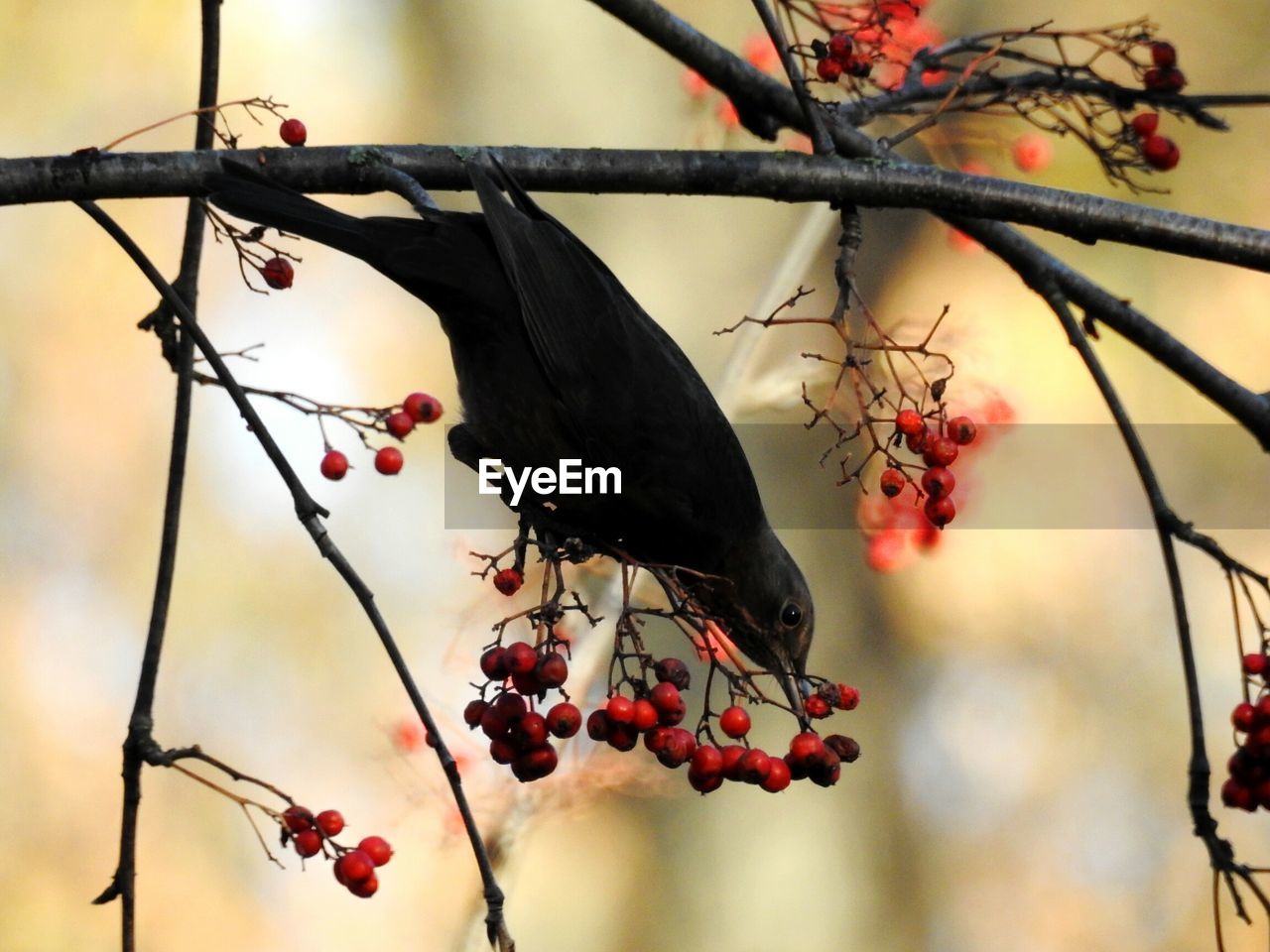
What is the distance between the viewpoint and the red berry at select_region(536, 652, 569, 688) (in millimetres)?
1912

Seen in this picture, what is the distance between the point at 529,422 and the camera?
2.90 meters

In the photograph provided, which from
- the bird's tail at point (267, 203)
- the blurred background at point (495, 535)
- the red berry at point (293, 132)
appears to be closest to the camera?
the bird's tail at point (267, 203)

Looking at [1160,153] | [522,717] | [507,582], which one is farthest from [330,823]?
[1160,153]

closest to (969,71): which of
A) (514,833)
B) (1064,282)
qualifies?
(1064,282)

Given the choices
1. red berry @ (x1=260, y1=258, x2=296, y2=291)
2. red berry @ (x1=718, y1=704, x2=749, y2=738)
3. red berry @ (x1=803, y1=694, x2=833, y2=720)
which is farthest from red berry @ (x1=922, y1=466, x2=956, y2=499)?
red berry @ (x1=260, y1=258, x2=296, y2=291)

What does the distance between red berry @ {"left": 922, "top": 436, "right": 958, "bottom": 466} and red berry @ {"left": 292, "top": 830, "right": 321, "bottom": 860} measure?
1.21m

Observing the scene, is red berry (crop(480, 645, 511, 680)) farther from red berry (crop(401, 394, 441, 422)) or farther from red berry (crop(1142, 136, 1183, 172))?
red berry (crop(1142, 136, 1183, 172))

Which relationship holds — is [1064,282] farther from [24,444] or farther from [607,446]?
[24,444]

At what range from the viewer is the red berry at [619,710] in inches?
76.3

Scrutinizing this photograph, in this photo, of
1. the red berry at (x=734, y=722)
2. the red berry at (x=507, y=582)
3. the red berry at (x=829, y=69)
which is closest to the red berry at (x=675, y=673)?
the red berry at (x=734, y=722)

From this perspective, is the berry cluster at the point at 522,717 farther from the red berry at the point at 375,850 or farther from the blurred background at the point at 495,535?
the blurred background at the point at 495,535

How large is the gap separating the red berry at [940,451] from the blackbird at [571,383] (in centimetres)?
78

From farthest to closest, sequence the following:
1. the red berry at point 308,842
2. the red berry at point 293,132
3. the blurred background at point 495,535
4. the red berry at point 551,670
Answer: the blurred background at point 495,535
the red berry at point 293,132
the red berry at point 308,842
the red berry at point 551,670

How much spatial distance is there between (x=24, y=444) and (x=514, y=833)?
11.8 ft
